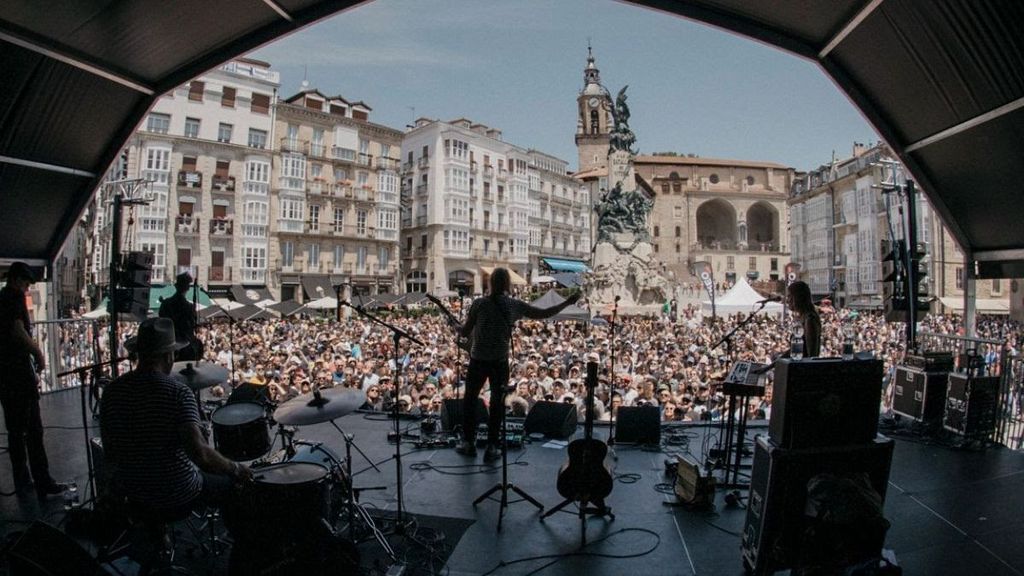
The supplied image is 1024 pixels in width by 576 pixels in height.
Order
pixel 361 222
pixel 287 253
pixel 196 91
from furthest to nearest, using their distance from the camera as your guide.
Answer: pixel 361 222 < pixel 287 253 < pixel 196 91

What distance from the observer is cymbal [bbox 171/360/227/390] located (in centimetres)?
493

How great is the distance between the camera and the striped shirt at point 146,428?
121 inches

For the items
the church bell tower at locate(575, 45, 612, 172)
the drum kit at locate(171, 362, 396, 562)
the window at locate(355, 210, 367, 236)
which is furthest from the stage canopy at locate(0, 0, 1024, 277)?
the church bell tower at locate(575, 45, 612, 172)

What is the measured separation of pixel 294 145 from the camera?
4338 cm

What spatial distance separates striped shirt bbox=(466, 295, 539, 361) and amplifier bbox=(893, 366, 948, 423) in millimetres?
5018

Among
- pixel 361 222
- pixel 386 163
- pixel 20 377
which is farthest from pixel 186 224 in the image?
pixel 20 377

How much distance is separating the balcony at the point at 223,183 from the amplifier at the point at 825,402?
141ft

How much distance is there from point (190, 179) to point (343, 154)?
1119 centimetres

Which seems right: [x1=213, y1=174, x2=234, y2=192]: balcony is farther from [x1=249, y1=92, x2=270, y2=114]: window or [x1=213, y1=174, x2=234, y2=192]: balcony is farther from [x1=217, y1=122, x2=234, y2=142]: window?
[x1=249, y1=92, x2=270, y2=114]: window

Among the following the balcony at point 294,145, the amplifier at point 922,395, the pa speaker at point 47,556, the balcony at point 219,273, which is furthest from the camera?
the balcony at point 294,145

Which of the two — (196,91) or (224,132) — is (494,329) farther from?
(196,91)

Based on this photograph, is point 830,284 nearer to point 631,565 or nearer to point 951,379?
point 951,379

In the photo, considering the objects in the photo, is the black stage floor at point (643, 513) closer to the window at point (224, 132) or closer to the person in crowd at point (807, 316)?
the person in crowd at point (807, 316)

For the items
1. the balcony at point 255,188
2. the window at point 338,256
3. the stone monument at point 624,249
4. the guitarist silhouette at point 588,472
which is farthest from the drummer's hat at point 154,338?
the window at point 338,256
